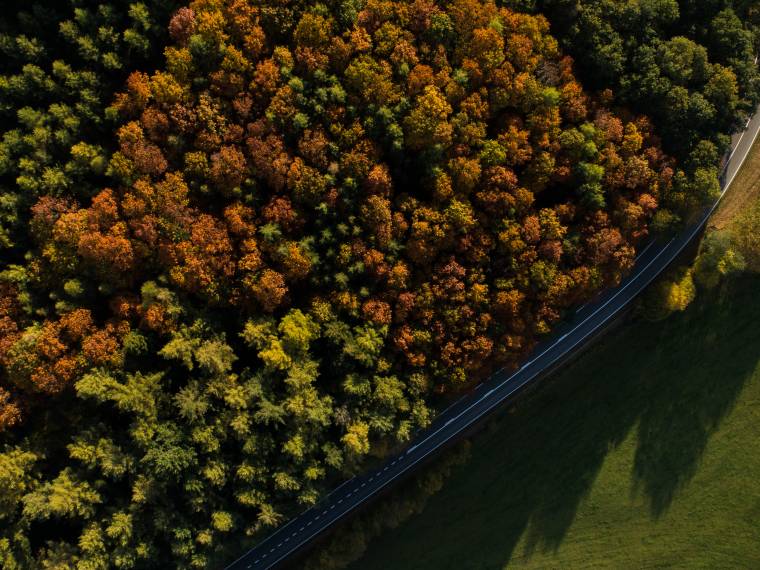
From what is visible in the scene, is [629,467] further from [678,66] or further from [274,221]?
[274,221]

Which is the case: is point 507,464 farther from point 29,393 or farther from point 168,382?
Result: point 29,393

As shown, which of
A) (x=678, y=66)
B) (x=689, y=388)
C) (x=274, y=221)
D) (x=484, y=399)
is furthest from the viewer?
(x=689, y=388)

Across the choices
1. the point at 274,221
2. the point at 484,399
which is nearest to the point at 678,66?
the point at 484,399

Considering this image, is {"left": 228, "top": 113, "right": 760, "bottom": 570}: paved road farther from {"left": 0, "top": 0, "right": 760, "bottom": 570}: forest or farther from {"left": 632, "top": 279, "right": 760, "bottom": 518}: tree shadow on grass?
{"left": 0, "top": 0, "right": 760, "bottom": 570}: forest

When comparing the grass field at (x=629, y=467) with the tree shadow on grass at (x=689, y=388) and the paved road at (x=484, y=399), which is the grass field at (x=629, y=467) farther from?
the paved road at (x=484, y=399)

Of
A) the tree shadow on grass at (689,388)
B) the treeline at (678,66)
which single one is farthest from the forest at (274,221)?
the tree shadow on grass at (689,388)

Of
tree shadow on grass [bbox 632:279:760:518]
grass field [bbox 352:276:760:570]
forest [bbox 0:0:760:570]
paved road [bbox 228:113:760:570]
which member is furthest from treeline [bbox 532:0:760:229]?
grass field [bbox 352:276:760:570]
